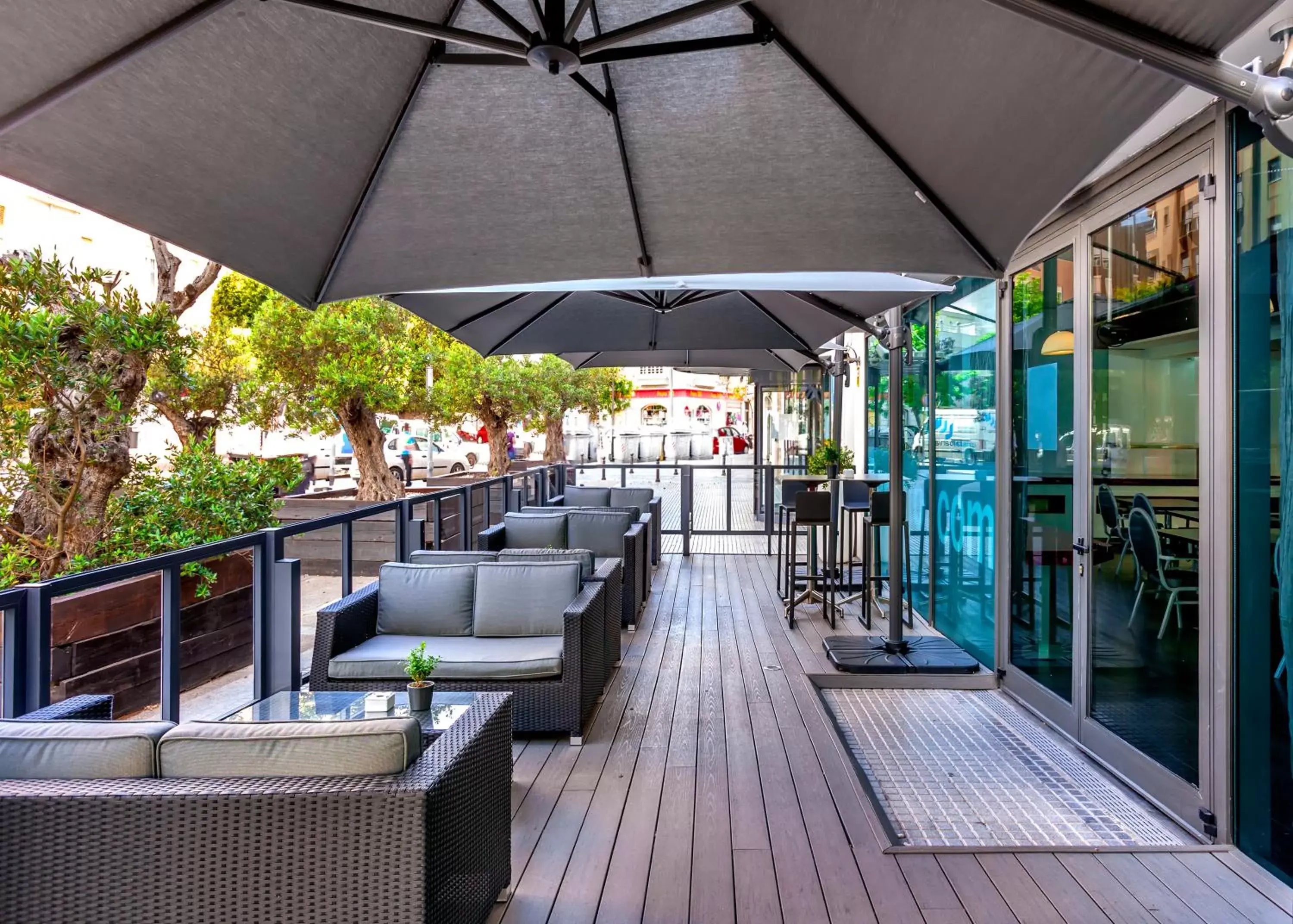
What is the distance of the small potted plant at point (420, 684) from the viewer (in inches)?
106

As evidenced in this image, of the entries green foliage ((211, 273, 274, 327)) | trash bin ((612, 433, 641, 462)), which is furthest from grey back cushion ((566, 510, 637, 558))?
trash bin ((612, 433, 641, 462))

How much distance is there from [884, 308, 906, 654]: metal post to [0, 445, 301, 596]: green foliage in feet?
14.6

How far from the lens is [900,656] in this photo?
5.09 meters

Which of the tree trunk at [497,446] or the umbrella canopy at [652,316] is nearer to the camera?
the umbrella canopy at [652,316]

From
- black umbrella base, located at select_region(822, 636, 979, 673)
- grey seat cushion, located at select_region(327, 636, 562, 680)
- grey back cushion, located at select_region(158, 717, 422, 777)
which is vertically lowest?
black umbrella base, located at select_region(822, 636, 979, 673)

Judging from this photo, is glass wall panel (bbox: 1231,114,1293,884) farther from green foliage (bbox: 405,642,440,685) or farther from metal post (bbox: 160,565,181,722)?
metal post (bbox: 160,565,181,722)

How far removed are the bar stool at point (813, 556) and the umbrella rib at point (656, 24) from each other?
4495 mm

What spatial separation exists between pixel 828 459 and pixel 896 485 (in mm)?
1839

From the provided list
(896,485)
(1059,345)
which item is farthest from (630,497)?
(1059,345)

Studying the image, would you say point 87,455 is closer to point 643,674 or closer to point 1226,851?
point 643,674

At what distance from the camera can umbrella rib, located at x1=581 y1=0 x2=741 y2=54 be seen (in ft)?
5.78

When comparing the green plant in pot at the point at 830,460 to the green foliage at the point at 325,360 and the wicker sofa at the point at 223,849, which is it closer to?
the wicker sofa at the point at 223,849

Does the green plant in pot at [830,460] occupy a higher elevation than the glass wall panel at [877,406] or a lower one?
lower

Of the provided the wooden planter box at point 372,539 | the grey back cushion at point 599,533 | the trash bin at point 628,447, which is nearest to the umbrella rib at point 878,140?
the grey back cushion at point 599,533
